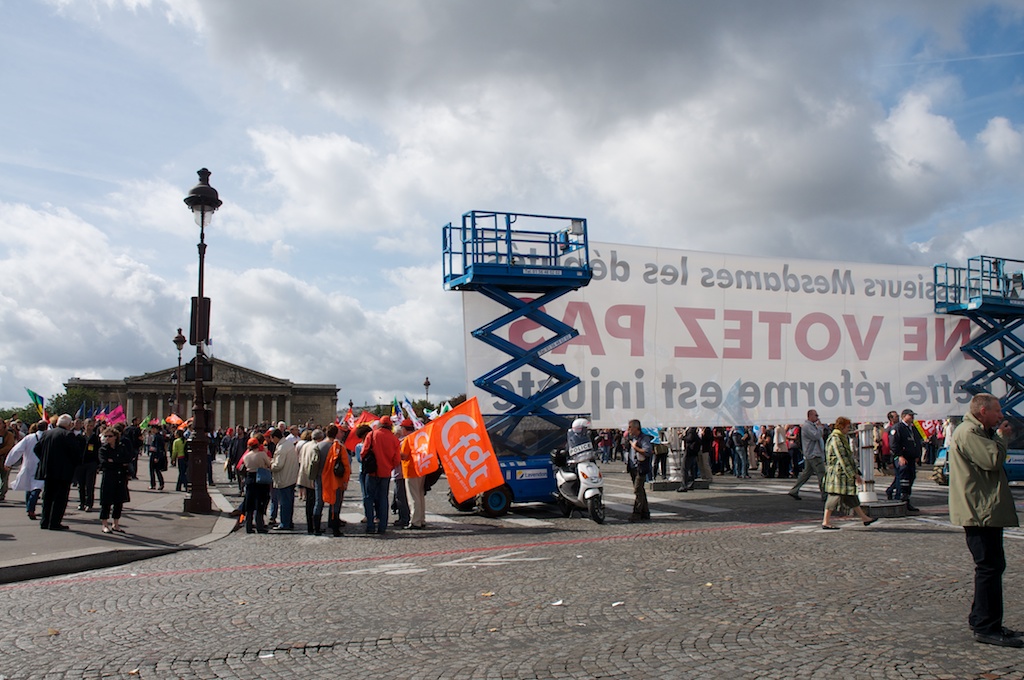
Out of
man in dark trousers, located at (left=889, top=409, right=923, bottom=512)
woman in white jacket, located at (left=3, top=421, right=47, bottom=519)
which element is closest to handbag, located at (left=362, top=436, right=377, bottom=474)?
woman in white jacket, located at (left=3, top=421, right=47, bottom=519)

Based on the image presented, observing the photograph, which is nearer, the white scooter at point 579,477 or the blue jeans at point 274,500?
the white scooter at point 579,477

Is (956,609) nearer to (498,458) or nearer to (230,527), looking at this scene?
(498,458)

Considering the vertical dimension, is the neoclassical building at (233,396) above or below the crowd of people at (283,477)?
above

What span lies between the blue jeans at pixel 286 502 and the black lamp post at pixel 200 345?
3036 millimetres

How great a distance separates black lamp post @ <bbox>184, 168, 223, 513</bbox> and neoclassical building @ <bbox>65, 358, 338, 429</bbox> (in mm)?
100587

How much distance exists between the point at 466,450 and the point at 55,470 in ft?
19.5

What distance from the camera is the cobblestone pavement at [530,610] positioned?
5.26m

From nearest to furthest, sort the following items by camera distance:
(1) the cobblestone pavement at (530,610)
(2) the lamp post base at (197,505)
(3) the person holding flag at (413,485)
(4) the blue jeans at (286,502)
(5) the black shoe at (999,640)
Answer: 1. (1) the cobblestone pavement at (530,610)
2. (5) the black shoe at (999,640)
3. (4) the blue jeans at (286,502)
4. (3) the person holding flag at (413,485)
5. (2) the lamp post base at (197,505)

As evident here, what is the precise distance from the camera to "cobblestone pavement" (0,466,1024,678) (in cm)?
526

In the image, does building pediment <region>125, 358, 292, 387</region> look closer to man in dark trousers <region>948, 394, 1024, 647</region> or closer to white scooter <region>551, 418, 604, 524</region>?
white scooter <region>551, 418, 604, 524</region>

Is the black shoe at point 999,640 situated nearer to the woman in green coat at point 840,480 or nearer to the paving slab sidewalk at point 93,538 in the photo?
the woman in green coat at point 840,480

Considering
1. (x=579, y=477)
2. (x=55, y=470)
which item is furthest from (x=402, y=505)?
(x=55, y=470)

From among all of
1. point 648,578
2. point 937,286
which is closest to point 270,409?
point 937,286

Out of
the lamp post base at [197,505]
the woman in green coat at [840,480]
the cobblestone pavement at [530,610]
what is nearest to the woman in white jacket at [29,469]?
the lamp post base at [197,505]
